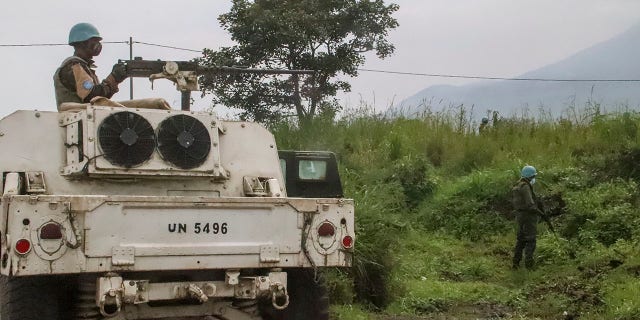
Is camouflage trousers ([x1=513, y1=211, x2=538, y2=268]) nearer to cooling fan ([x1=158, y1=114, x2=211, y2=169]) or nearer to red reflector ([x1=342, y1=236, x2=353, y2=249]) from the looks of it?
red reflector ([x1=342, y1=236, x2=353, y2=249])

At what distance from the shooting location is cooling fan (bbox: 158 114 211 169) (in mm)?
6070

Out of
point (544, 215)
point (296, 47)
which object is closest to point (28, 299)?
point (544, 215)

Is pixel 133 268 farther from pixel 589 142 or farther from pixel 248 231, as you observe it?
pixel 589 142

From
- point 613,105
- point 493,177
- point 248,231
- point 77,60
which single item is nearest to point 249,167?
point 248,231

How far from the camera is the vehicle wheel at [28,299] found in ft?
16.6

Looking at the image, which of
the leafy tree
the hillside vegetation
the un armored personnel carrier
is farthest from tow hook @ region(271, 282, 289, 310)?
the leafy tree

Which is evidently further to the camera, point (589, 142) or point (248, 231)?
point (589, 142)

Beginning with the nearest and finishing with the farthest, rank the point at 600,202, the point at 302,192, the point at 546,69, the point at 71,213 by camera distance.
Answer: the point at 71,213
the point at 302,192
the point at 600,202
the point at 546,69

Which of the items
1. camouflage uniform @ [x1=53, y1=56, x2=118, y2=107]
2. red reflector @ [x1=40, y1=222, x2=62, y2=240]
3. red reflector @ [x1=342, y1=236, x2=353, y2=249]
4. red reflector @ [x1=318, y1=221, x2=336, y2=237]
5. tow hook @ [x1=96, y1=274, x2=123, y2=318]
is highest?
camouflage uniform @ [x1=53, y1=56, x2=118, y2=107]

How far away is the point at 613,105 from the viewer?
54.3 feet

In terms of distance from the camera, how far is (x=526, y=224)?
11.3m

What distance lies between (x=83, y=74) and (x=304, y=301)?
240 centimetres

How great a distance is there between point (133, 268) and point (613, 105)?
13.4 meters

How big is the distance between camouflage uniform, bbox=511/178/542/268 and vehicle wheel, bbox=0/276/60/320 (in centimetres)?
747
